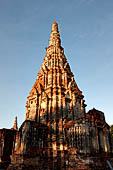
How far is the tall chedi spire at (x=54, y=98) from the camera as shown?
19611mm

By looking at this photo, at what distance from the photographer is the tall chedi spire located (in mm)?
19611

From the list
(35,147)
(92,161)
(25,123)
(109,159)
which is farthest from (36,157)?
(109,159)

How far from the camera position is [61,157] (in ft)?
52.1

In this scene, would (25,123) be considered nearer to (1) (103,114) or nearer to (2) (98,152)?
(2) (98,152)

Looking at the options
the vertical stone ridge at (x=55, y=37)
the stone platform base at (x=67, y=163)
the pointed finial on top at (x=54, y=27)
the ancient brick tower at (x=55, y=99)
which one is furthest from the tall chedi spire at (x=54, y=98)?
the pointed finial on top at (x=54, y=27)

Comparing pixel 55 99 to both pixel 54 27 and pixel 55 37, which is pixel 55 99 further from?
pixel 54 27

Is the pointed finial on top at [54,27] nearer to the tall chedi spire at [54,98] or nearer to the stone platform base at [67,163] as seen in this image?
the tall chedi spire at [54,98]

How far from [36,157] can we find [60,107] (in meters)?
7.18

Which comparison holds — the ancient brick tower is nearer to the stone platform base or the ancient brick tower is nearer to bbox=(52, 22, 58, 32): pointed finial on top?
the stone platform base

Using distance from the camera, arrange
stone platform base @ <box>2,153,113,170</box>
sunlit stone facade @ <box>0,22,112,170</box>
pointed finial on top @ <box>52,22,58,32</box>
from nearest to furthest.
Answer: stone platform base @ <box>2,153,113,170</box>
sunlit stone facade @ <box>0,22,112,170</box>
pointed finial on top @ <box>52,22,58,32</box>

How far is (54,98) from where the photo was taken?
20875 mm

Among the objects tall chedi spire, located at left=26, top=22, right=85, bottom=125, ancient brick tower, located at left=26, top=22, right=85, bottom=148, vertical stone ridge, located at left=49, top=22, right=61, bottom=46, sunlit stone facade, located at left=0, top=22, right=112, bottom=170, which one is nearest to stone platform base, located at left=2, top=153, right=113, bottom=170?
sunlit stone facade, located at left=0, top=22, right=112, bottom=170

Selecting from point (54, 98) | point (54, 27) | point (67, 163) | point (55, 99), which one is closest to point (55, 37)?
point (54, 27)

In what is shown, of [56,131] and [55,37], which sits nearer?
[56,131]
